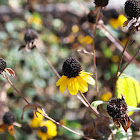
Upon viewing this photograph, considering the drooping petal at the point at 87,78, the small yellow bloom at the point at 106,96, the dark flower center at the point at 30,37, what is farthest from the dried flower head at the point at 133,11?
the small yellow bloom at the point at 106,96

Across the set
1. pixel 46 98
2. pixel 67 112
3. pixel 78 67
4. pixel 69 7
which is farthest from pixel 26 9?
pixel 78 67

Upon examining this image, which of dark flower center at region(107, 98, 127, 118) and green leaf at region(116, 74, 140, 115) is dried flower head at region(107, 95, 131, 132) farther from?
green leaf at region(116, 74, 140, 115)

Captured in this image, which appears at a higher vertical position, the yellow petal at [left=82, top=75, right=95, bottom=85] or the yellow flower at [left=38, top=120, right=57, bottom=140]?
the yellow petal at [left=82, top=75, right=95, bottom=85]

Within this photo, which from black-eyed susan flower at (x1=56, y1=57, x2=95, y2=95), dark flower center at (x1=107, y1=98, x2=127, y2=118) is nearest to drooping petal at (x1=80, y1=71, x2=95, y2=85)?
black-eyed susan flower at (x1=56, y1=57, x2=95, y2=95)

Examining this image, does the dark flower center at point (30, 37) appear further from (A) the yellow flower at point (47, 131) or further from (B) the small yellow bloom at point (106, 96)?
(B) the small yellow bloom at point (106, 96)

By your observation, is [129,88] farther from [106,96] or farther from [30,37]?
[106,96]

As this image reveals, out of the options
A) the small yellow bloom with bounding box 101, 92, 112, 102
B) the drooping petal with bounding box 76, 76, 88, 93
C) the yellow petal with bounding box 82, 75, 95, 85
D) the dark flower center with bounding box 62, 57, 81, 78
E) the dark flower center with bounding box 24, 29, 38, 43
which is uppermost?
the dark flower center with bounding box 24, 29, 38, 43
